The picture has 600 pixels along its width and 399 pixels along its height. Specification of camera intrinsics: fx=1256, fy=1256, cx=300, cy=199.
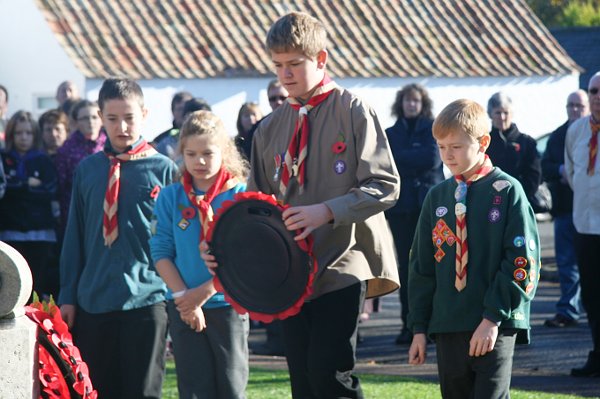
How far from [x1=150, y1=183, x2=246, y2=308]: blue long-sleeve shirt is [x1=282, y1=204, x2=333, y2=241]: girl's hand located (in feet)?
3.60

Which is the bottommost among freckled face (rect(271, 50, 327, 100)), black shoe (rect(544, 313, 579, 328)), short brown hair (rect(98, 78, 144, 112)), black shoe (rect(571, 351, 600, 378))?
black shoe (rect(544, 313, 579, 328))

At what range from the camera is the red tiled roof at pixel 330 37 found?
23609mm

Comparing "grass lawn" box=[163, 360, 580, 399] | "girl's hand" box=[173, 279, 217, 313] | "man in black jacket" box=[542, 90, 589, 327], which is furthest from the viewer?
"man in black jacket" box=[542, 90, 589, 327]

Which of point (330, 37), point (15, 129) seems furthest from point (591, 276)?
point (330, 37)

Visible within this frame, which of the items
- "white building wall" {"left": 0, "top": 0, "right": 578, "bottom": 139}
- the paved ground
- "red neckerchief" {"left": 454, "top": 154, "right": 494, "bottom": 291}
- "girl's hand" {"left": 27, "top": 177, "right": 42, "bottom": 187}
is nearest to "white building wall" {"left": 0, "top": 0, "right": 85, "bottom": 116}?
"white building wall" {"left": 0, "top": 0, "right": 578, "bottom": 139}

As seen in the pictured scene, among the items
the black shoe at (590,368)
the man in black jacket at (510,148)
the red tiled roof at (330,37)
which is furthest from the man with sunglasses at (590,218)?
the red tiled roof at (330,37)

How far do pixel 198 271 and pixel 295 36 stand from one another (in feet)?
4.96

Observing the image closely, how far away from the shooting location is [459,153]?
229 inches

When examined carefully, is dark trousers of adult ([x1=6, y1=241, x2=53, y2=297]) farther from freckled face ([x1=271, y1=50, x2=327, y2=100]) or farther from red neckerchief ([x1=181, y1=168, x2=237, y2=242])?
freckled face ([x1=271, y1=50, x2=327, y2=100])

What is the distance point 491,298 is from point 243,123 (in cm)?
657

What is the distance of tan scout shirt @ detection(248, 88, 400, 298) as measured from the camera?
19.0 feet

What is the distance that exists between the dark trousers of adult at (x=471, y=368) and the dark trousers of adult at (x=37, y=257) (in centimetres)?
558

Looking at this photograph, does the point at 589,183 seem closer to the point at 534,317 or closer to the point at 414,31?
the point at 534,317

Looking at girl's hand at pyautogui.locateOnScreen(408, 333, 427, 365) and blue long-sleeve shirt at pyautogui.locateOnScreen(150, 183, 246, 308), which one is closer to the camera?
girl's hand at pyautogui.locateOnScreen(408, 333, 427, 365)
